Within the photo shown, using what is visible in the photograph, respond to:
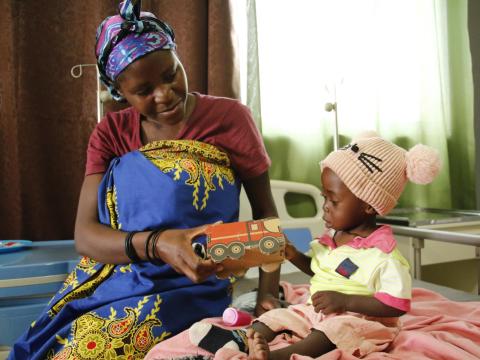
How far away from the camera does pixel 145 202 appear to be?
1.15 m

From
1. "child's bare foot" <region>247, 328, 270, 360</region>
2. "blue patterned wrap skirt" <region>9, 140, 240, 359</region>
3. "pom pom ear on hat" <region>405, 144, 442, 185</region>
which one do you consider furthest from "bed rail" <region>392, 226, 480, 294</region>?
"child's bare foot" <region>247, 328, 270, 360</region>

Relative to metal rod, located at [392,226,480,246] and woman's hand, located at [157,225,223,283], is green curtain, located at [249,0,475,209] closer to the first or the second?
metal rod, located at [392,226,480,246]

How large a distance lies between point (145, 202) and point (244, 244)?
38cm

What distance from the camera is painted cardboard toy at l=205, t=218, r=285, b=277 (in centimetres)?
88

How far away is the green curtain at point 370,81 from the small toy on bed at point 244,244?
1524 mm

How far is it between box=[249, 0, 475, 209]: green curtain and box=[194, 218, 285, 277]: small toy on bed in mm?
1524

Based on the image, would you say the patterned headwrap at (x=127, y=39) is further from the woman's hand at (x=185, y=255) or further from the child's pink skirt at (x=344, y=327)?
the child's pink skirt at (x=344, y=327)

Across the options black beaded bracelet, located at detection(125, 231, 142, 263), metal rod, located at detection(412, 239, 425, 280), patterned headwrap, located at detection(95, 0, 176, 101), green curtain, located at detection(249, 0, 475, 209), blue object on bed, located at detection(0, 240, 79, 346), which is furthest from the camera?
green curtain, located at detection(249, 0, 475, 209)

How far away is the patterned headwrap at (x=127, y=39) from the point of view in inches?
46.7

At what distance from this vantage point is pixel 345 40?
8.53ft

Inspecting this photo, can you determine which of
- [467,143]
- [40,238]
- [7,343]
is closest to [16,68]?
[40,238]

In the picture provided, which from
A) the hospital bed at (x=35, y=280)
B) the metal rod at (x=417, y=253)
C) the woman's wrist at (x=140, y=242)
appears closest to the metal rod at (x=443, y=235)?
the hospital bed at (x=35, y=280)

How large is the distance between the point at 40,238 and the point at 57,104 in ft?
2.10

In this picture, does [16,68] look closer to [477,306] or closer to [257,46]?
[257,46]
